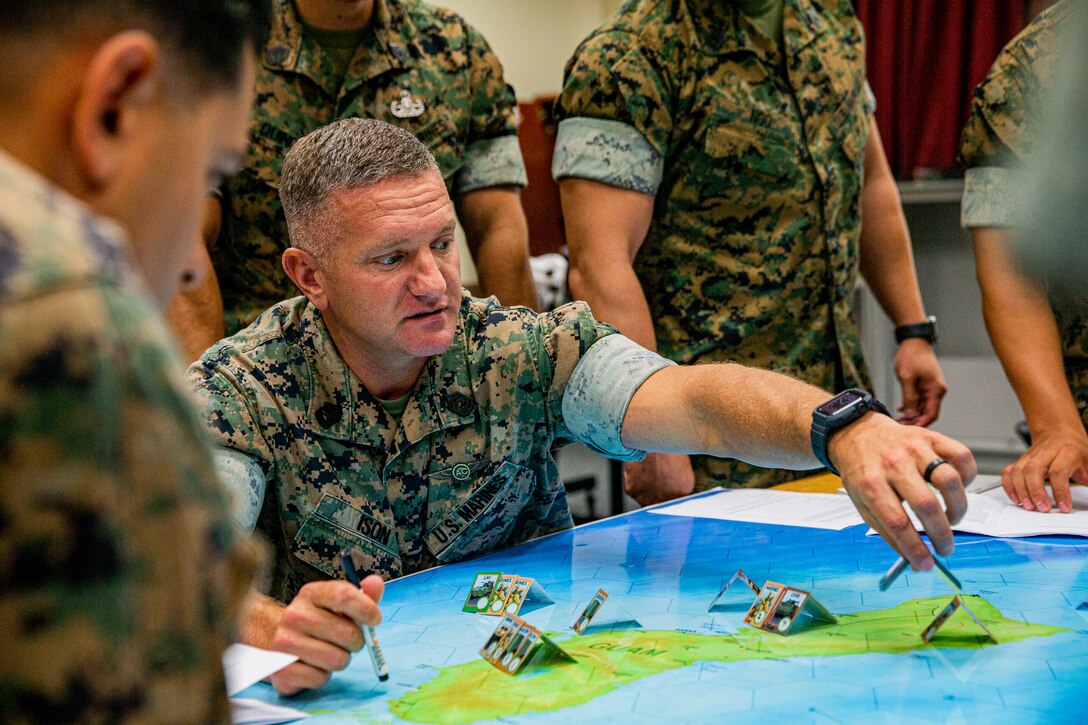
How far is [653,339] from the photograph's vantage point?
2293 millimetres

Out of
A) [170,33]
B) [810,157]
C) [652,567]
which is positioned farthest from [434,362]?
[170,33]

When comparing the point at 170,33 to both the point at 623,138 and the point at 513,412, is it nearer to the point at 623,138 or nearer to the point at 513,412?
the point at 513,412

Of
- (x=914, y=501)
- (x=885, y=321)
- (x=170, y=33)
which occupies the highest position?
(x=170, y=33)

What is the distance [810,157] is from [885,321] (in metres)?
2.45

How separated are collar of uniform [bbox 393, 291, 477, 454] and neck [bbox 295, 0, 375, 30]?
924 millimetres

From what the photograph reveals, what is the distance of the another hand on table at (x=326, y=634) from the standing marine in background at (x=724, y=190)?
3.49 feet

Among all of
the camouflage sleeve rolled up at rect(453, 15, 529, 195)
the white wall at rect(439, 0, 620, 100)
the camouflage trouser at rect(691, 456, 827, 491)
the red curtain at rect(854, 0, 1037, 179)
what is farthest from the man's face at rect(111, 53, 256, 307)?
the white wall at rect(439, 0, 620, 100)

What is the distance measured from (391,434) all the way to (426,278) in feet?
0.83

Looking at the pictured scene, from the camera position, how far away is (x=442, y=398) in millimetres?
1757

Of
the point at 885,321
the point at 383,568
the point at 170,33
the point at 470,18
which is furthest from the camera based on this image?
the point at 470,18

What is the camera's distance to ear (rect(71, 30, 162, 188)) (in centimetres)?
51

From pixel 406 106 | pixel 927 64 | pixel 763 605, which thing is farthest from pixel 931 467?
pixel 927 64

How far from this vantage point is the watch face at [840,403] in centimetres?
133

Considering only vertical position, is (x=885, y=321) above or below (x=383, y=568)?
below
